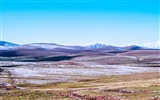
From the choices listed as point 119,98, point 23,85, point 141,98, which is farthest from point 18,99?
point 23,85

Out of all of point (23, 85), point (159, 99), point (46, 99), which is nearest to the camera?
point (159, 99)

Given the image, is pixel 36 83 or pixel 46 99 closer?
pixel 46 99

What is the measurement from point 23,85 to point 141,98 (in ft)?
133

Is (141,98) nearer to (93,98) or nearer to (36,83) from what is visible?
(93,98)

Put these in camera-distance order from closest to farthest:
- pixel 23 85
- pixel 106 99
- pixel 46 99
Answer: pixel 106 99, pixel 46 99, pixel 23 85

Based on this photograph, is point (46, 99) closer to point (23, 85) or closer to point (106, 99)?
point (106, 99)

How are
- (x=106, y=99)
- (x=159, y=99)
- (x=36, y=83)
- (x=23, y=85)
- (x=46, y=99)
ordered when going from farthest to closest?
(x=36, y=83) → (x=23, y=85) → (x=46, y=99) → (x=106, y=99) → (x=159, y=99)

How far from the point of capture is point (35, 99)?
46875 mm

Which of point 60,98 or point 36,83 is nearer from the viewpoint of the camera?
point 60,98

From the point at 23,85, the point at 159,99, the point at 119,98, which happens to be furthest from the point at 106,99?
the point at 23,85

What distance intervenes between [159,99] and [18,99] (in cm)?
1922

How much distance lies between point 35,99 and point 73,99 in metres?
5.53

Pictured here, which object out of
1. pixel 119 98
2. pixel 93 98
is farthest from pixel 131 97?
pixel 93 98

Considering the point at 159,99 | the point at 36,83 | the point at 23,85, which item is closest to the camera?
the point at 159,99
